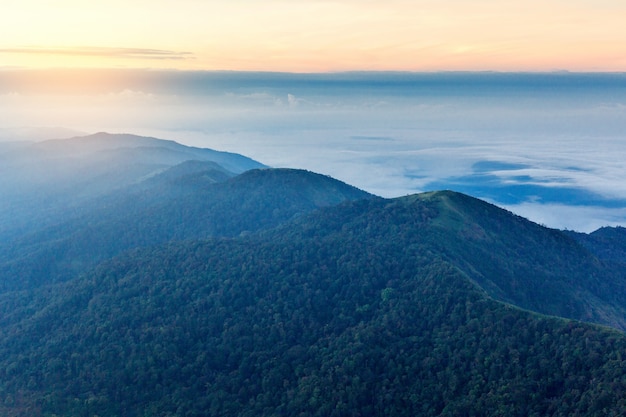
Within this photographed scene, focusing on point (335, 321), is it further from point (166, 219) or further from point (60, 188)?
point (60, 188)

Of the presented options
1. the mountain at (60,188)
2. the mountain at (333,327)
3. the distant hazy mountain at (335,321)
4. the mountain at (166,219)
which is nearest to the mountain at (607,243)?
the distant hazy mountain at (335,321)

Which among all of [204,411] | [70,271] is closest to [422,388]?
[204,411]

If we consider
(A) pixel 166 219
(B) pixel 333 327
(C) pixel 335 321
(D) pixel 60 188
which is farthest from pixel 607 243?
(D) pixel 60 188

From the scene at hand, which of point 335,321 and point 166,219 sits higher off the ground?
point 335,321

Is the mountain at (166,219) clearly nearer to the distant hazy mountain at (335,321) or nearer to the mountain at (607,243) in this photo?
the distant hazy mountain at (335,321)

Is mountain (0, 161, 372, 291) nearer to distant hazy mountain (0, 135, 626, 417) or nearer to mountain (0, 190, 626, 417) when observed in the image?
distant hazy mountain (0, 135, 626, 417)

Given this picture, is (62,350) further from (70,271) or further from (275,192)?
(275,192)
